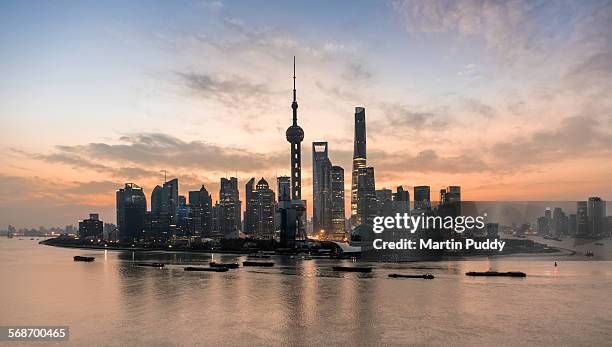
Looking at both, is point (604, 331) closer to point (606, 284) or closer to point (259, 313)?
point (259, 313)

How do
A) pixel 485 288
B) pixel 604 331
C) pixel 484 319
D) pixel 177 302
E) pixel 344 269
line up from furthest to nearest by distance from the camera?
pixel 344 269 → pixel 485 288 → pixel 177 302 → pixel 484 319 → pixel 604 331

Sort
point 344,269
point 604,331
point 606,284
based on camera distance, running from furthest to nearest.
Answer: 1. point 344,269
2. point 606,284
3. point 604,331

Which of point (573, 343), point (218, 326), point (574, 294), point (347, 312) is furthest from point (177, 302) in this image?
point (574, 294)

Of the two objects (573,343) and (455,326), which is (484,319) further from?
(573,343)

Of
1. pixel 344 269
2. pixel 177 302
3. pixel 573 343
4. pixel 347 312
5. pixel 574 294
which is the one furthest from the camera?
pixel 344 269

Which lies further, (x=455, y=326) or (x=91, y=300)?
(x=91, y=300)

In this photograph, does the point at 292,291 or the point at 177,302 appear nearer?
the point at 177,302

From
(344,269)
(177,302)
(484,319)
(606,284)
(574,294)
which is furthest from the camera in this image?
(344,269)

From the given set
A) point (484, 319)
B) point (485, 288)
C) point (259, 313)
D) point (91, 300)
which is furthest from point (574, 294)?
point (91, 300)
